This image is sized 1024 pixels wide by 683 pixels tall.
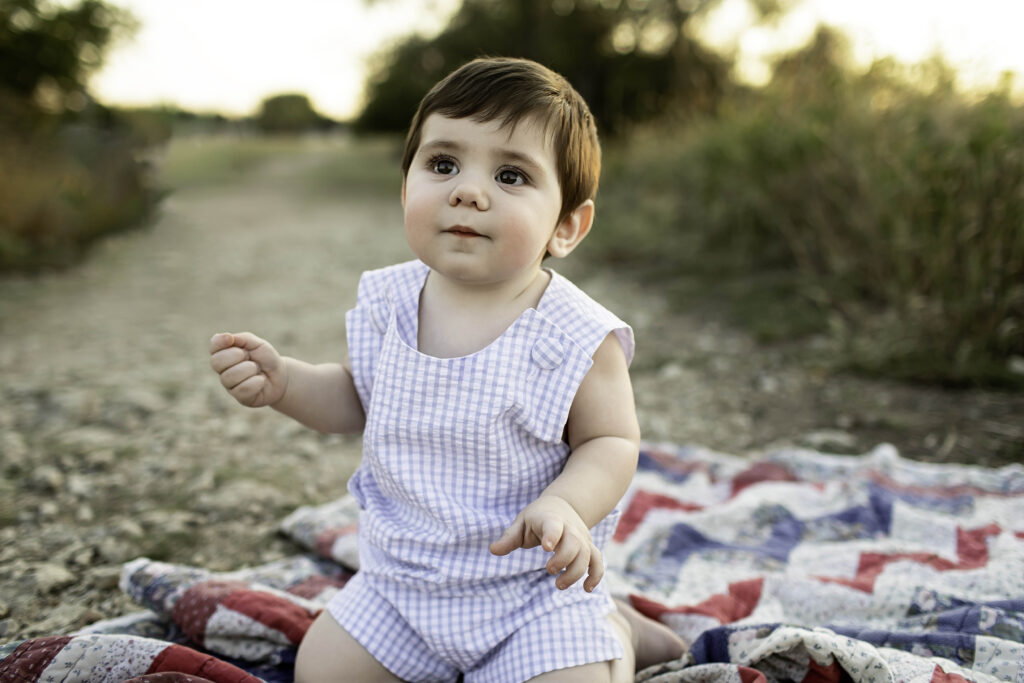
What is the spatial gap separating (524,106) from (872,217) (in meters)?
2.96

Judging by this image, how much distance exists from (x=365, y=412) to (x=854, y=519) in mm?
1468

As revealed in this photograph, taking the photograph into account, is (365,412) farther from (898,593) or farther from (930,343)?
(930,343)

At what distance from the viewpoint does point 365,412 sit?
1.56m

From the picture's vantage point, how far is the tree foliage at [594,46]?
14.1 meters

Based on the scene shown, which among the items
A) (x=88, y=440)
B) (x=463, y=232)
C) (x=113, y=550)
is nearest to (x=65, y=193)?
(x=88, y=440)

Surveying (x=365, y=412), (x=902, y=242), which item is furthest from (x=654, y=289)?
(x=365, y=412)

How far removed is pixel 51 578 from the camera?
1809 millimetres

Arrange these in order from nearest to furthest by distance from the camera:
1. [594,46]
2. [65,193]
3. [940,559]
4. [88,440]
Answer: [940,559]
[88,440]
[65,193]
[594,46]

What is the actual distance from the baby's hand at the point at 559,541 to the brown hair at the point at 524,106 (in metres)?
0.57

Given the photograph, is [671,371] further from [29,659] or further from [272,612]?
[29,659]

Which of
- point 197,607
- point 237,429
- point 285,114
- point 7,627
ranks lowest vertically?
point 7,627

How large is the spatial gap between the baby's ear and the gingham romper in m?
0.07

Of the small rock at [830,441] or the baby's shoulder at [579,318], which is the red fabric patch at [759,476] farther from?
the baby's shoulder at [579,318]

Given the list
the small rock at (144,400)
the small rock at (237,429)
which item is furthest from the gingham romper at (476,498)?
the small rock at (144,400)
